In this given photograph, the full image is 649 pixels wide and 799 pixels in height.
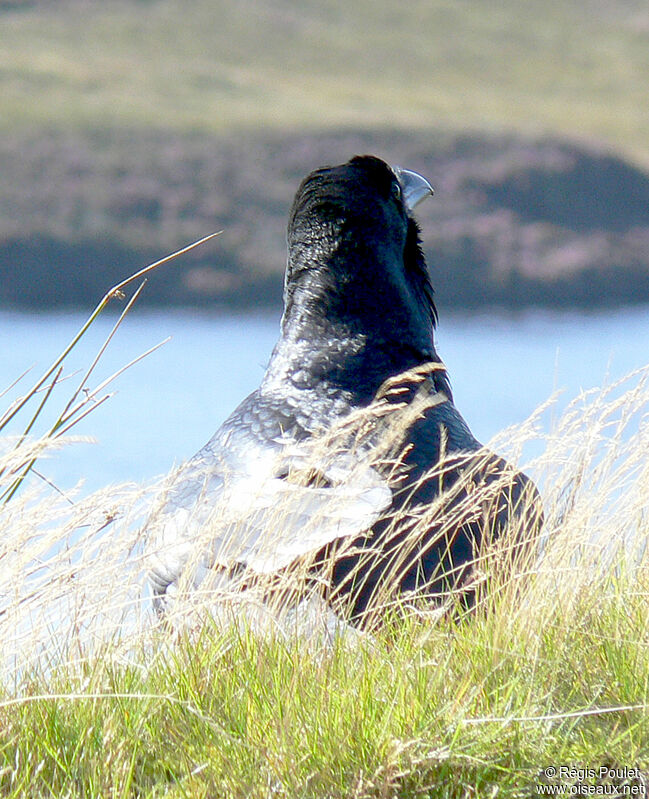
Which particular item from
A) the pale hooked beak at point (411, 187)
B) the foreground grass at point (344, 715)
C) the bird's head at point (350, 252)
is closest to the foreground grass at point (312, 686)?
the foreground grass at point (344, 715)

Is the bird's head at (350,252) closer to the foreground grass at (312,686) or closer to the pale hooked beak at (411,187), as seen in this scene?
the pale hooked beak at (411,187)

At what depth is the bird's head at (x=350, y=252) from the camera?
143 inches

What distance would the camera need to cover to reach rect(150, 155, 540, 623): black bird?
267 cm

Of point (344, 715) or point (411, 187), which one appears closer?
point (344, 715)

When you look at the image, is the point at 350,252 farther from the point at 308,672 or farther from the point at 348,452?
the point at 308,672

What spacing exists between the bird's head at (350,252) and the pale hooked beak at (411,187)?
24 cm

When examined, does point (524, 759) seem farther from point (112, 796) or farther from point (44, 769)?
point (44, 769)

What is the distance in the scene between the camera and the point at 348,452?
294cm

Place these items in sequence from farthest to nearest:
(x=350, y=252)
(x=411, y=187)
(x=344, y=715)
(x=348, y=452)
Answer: (x=411, y=187) → (x=350, y=252) → (x=348, y=452) → (x=344, y=715)

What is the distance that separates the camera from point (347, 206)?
3.65 meters

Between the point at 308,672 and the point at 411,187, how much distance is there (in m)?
2.37

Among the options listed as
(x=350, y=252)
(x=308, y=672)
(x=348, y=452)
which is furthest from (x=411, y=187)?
(x=308, y=672)

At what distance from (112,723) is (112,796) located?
187 mm

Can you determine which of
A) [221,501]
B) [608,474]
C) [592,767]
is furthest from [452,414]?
[592,767]
